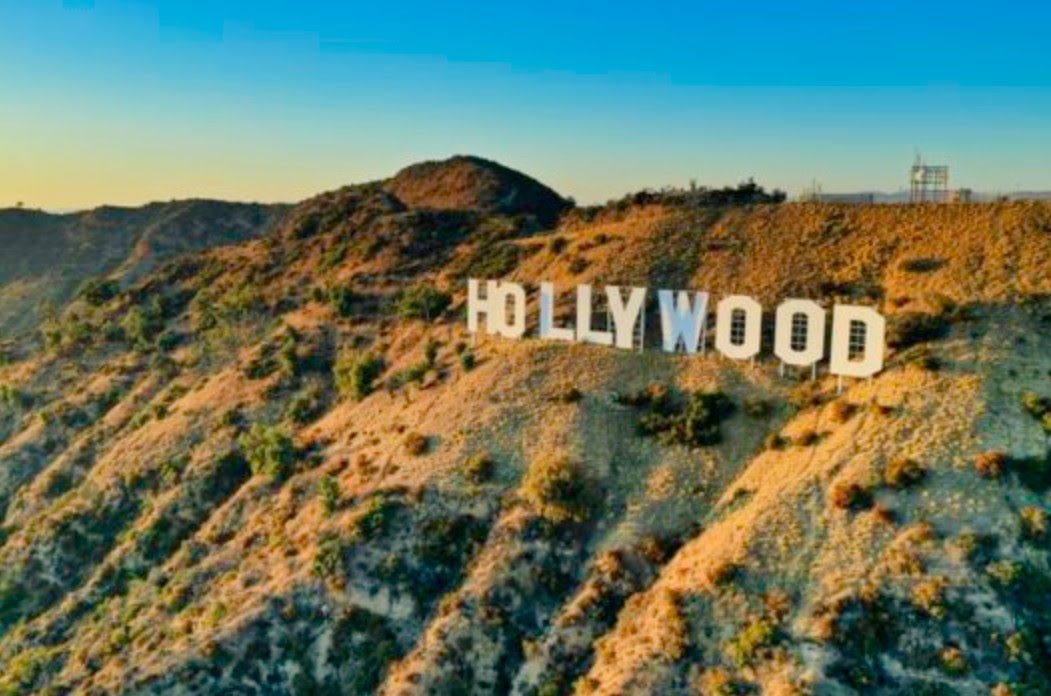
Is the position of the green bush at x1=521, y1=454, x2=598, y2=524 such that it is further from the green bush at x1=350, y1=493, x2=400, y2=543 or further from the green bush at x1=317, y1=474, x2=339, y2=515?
the green bush at x1=317, y1=474, x2=339, y2=515

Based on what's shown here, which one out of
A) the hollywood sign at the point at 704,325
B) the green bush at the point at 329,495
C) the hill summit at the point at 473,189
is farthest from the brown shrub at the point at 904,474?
the hill summit at the point at 473,189

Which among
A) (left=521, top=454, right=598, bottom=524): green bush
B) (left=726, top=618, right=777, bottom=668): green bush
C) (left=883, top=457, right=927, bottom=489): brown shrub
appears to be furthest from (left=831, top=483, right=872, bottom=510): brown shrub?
(left=521, top=454, right=598, bottom=524): green bush

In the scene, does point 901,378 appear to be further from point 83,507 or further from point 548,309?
point 83,507

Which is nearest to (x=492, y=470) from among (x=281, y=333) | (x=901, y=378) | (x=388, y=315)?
(x=901, y=378)

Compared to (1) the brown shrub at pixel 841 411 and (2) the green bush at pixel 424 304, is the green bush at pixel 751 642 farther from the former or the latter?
(2) the green bush at pixel 424 304

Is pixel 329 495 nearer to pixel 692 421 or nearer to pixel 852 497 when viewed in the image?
pixel 692 421

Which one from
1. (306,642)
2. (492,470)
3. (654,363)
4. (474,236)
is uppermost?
(474,236)
